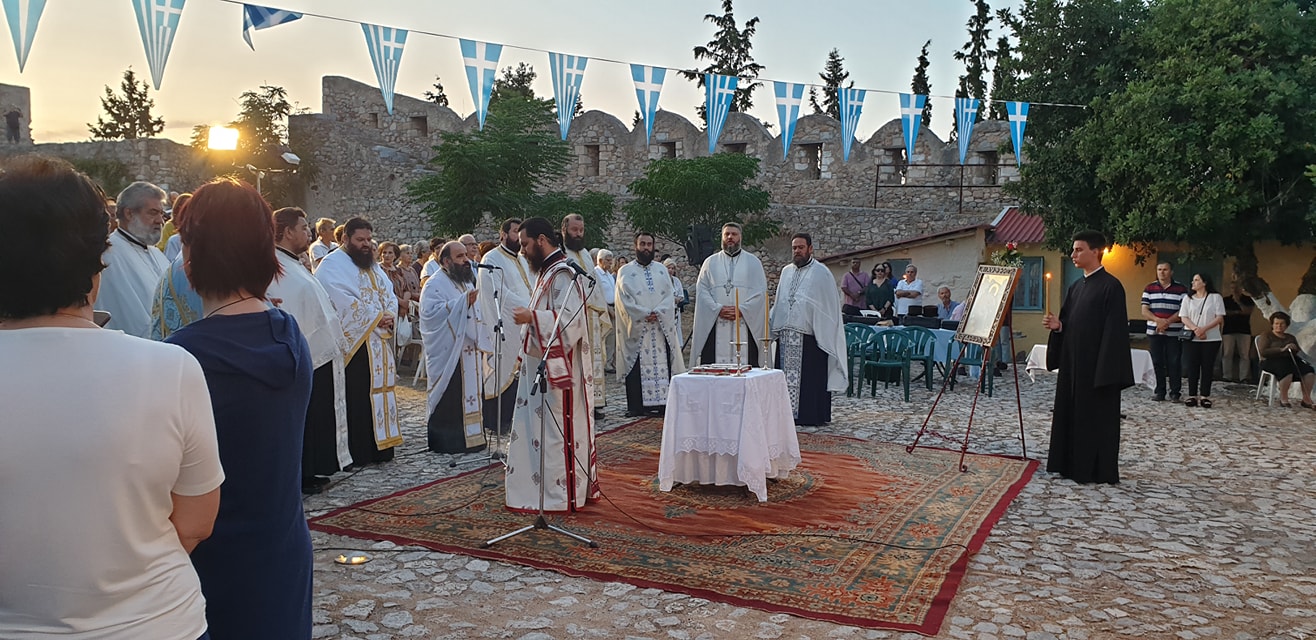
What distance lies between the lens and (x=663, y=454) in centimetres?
598

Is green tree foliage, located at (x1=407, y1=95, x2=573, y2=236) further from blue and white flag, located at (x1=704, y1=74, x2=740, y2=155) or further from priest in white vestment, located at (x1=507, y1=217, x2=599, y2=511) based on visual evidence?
priest in white vestment, located at (x1=507, y1=217, x2=599, y2=511)

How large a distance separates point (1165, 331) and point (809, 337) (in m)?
5.49

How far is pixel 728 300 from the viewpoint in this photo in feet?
29.7

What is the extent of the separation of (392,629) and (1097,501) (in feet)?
14.9

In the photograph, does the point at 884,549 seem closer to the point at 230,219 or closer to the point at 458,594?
the point at 458,594

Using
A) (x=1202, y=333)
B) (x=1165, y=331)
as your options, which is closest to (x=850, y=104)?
(x=1165, y=331)

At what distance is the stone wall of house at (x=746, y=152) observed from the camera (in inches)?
843

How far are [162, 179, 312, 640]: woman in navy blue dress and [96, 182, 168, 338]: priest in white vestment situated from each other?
2944 millimetres

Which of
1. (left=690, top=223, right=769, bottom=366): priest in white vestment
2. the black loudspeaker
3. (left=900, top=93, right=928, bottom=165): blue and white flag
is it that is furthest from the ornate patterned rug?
the black loudspeaker

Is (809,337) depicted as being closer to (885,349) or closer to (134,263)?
(885,349)

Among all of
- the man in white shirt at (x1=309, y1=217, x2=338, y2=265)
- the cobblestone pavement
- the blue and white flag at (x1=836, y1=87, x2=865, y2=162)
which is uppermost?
the blue and white flag at (x1=836, y1=87, x2=865, y2=162)

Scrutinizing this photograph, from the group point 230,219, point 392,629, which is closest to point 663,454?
point 392,629

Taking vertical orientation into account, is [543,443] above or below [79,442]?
below

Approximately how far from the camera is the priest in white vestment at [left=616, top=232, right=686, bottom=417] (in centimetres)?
947
